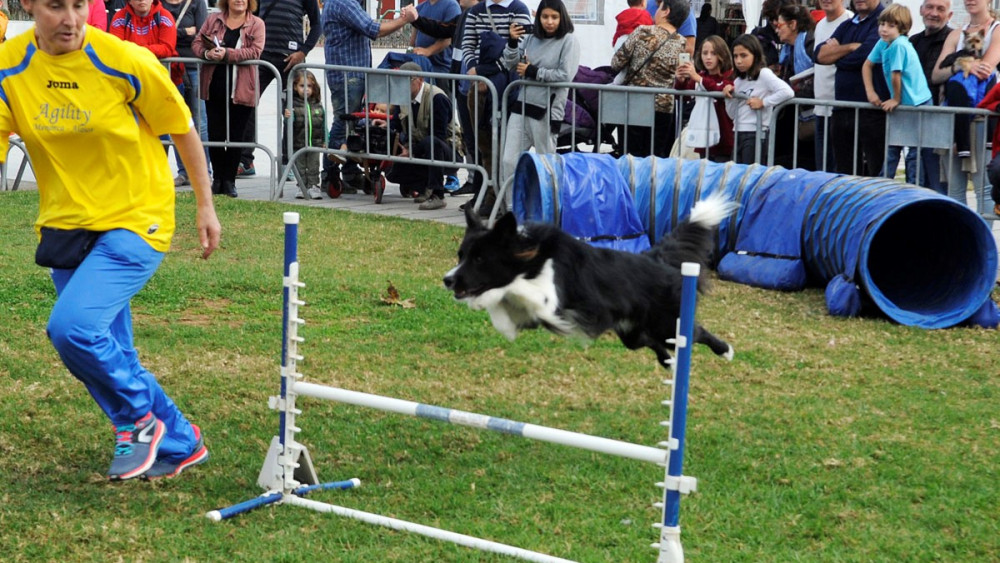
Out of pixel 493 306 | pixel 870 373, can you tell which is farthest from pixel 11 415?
pixel 870 373

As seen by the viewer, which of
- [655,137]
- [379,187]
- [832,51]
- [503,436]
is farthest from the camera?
[379,187]

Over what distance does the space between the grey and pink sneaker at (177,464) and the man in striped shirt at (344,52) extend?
722 centimetres

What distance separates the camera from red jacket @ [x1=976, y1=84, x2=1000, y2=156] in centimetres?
854

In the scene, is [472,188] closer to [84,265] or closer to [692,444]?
[692,444]

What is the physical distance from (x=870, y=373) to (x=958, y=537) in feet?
7.36

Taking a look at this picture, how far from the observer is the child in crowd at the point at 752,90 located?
9.75 meters

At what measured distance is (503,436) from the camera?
214 inches

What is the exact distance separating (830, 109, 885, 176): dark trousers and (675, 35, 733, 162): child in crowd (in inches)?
38.2

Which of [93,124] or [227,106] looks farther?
[227,106]

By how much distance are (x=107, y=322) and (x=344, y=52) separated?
8.23 m

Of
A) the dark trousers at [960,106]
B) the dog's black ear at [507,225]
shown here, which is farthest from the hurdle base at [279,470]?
the dark trousers at [960,106]

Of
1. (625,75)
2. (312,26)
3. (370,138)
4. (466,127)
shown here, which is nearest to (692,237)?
(625,75)

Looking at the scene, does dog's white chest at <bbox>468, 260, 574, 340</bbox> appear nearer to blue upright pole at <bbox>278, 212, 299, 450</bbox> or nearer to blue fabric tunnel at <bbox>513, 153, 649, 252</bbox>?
blue upright pole at <bbox>278, 212, 299, 450</bbox>

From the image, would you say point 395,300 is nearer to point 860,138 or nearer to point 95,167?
point 95,167
